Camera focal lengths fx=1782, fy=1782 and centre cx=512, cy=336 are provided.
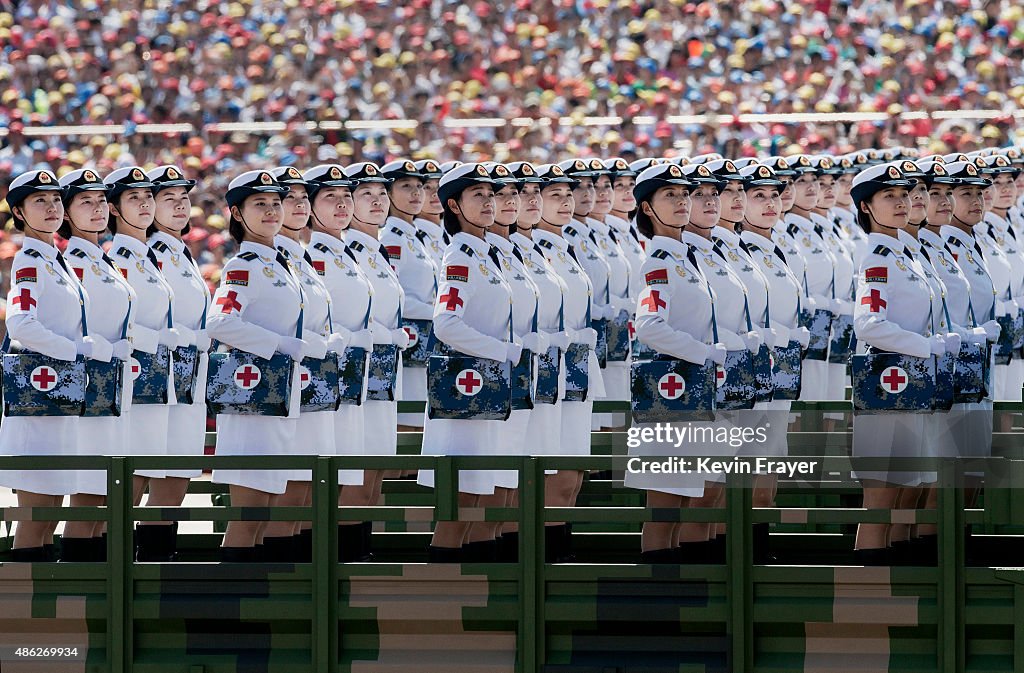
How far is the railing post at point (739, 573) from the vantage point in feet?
15.8

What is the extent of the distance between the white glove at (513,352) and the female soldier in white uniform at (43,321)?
159cm

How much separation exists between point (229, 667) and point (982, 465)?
2173mm

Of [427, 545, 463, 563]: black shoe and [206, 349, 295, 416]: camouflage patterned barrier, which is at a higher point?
[206, 349, 295, 416]: camouflage patterned barrier

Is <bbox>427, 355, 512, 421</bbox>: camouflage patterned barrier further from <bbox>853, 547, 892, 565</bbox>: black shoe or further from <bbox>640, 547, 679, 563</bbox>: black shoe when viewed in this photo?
<bbox>853, 547, 892, 565</bbox>: black shoe

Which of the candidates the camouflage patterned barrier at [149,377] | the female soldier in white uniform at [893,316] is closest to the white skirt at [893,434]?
the female soldier in white uniform at [893,316]

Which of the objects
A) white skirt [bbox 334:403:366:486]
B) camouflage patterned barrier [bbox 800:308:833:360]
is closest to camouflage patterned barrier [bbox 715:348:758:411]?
white skirt [bbox 334:403:366:486]

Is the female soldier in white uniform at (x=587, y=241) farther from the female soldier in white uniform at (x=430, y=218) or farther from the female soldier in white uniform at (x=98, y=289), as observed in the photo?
the female soldier in white uniform at (x=98, y=289)

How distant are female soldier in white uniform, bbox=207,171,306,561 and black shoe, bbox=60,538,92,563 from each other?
0.51m

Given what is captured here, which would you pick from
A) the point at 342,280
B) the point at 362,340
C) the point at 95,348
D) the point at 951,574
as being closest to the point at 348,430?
the point at 362,340

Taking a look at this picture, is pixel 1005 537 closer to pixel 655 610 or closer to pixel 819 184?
pixel 655 610

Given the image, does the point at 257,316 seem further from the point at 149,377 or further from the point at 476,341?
the point at 149,377

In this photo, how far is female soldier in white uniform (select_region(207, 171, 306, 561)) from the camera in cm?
642

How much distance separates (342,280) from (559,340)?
1.09 metres

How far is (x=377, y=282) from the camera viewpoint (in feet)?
26.9
